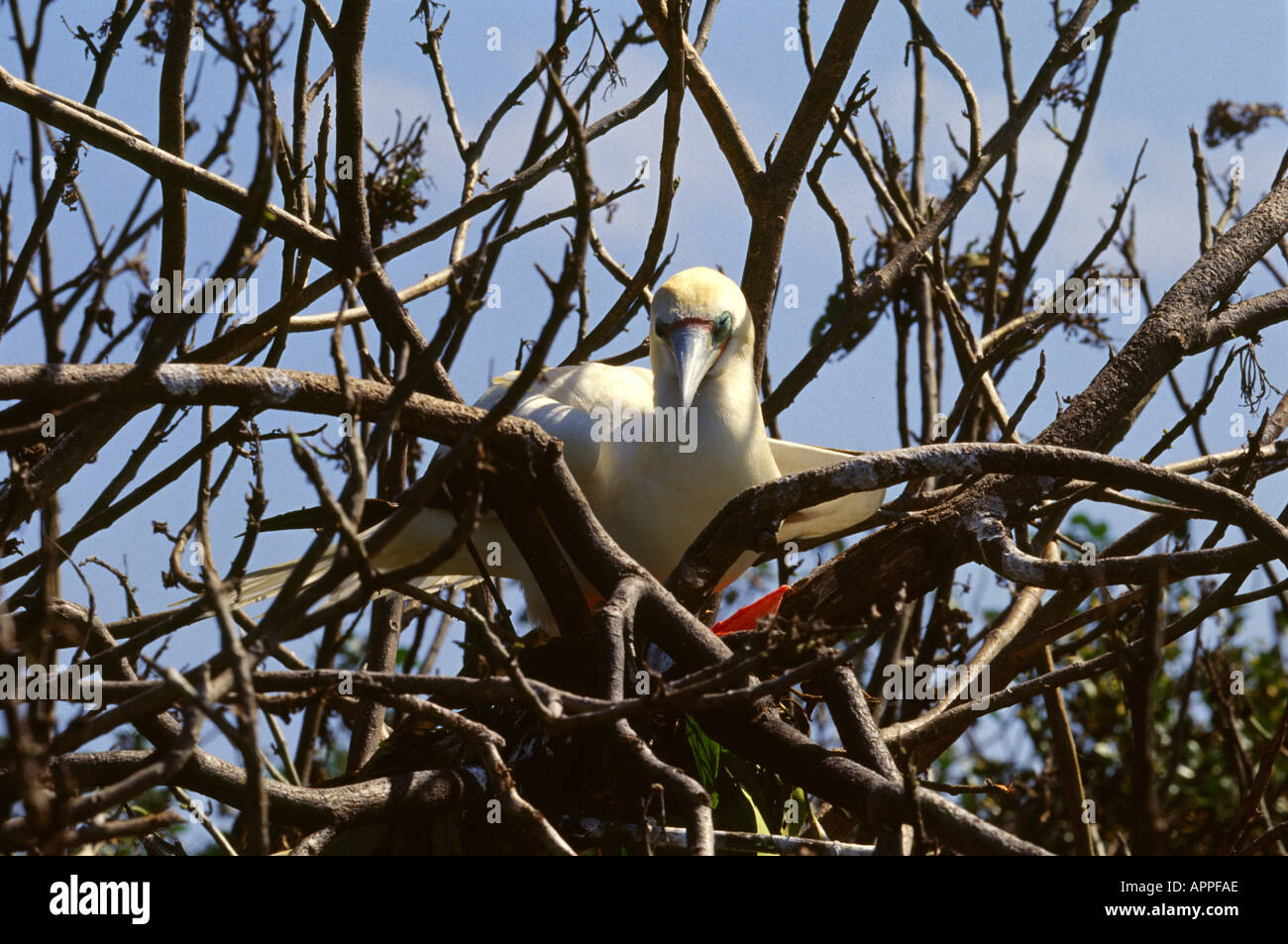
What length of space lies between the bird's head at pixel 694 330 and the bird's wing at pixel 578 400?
6.7 inches

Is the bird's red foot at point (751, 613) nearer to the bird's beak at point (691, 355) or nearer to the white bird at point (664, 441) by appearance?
the white bird at point (664, 441)

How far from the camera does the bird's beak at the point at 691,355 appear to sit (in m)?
4.07

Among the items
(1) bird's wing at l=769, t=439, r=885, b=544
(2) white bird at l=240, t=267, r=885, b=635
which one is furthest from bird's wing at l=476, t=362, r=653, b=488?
(1) bird's wing at l=769, t=439, r=885, b=544

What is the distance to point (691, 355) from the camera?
412 cm

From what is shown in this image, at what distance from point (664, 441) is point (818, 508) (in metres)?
0.64

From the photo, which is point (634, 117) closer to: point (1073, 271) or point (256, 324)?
point (256, 324)

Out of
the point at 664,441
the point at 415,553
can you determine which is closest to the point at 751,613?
the point at 664,441

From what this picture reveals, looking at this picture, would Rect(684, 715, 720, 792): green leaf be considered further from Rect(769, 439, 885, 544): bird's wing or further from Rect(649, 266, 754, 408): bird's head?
Rect(769, 439, 885, 544): bird's wing

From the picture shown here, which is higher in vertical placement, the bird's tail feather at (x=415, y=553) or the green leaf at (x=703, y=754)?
the bird's tail feather at (x=415, y=553)

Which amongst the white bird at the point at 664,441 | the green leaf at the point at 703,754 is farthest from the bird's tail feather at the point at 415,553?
the green leaf at the point at 703,754

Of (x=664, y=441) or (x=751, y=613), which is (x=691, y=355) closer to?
(x=664, y=441)

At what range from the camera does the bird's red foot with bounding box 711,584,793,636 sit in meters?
3.66
